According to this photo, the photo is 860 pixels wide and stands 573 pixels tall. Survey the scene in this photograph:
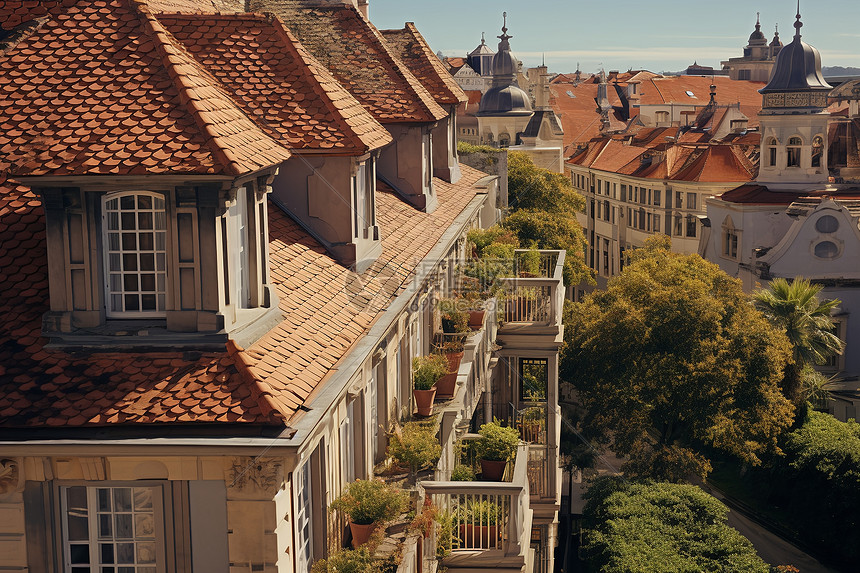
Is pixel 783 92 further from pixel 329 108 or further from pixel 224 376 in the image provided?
pixel 224 376

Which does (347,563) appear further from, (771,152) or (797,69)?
(797,69)

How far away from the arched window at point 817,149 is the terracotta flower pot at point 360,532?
80694 millimetres

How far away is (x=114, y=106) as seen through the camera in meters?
12.6

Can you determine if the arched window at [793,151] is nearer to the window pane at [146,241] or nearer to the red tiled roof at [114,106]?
the red tiled roof at [114,106]

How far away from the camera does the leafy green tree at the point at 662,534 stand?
3278 centimetres

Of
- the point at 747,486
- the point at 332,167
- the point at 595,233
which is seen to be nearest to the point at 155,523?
the point at 332,167

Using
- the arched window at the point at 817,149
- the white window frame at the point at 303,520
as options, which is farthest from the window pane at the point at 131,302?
the arched window at the point at 817,149

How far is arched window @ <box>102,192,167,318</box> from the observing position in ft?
39.7

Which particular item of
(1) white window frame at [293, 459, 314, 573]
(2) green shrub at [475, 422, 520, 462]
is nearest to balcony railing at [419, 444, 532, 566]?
(1) white window frame at [293, 459, 314, 573]

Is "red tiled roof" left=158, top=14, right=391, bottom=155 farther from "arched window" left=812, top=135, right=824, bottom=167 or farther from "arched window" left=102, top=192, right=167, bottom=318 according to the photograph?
"arched window" left=812, top=135, right=824, bottom=167

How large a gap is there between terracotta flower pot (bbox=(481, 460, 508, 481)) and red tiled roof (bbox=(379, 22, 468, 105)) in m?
14.5

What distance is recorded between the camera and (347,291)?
53.3ft

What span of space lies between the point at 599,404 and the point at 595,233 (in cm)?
7464

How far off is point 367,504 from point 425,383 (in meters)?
6.21
